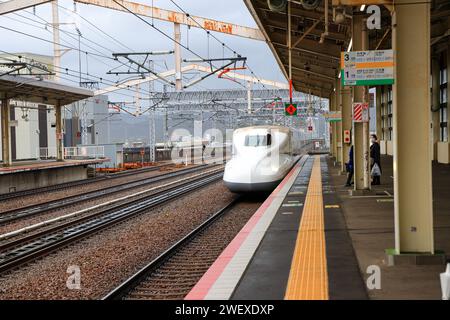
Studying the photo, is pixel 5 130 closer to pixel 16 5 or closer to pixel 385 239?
pixel 16 5

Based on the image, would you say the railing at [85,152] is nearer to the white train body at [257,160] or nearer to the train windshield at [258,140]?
the white train body at [257,160]

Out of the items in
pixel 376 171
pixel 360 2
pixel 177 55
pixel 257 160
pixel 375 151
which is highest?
pixel 177 55

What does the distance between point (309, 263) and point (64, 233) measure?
733cm

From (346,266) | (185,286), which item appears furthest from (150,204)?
(346,266)

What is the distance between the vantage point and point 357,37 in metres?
13.3

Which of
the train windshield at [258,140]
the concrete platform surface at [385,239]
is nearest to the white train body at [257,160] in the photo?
the train windshield at [258,140]

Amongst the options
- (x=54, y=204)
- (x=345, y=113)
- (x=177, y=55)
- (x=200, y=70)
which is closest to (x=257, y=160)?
(x=345, y=113)

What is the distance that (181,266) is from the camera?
888cm

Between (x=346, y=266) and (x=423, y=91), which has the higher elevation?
(x=423, y=91)

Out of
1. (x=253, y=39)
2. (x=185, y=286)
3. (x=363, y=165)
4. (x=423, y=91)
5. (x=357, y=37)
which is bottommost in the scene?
(x=185, y=286)

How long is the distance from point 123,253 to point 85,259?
74cm

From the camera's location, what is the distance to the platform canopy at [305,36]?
1655 centimetres

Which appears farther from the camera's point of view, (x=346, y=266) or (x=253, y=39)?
Answer: (x=253, y=39)
